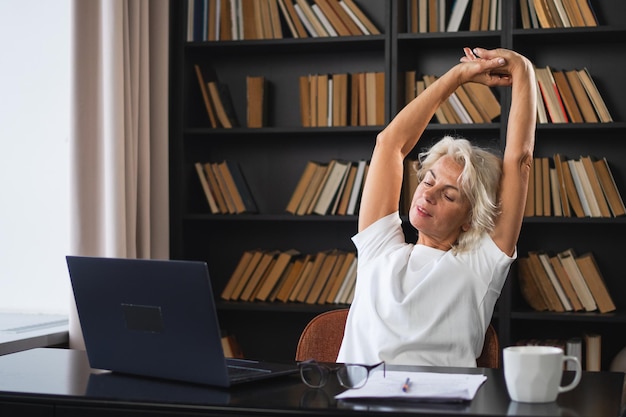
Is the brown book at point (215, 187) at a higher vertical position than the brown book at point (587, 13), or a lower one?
lower

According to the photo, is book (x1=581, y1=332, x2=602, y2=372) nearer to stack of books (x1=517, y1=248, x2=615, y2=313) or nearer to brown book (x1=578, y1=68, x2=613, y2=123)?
stack of books (x1=517, y1=248, x2=615, y2=313)

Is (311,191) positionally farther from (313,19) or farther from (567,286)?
(567,286)

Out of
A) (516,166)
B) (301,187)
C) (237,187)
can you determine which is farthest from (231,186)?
(516,166)

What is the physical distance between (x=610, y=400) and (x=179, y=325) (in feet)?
2.23

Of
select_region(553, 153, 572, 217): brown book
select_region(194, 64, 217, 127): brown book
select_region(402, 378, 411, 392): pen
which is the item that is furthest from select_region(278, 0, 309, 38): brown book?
select_region(402, 378, 411, 392): pen

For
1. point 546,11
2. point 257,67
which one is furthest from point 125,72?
point 546,11

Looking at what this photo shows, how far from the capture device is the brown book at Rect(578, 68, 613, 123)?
339cm

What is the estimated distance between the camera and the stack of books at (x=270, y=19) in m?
3.62

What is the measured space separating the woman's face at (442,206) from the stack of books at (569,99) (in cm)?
131

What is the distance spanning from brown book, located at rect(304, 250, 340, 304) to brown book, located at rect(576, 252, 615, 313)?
3.16 ft

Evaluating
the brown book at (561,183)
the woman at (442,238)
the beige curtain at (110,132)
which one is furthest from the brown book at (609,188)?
the beige curtain at (110,132)

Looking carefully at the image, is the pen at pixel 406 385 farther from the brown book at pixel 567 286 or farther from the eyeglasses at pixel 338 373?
the brown book at pixel 567 286

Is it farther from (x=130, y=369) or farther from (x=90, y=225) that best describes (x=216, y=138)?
(x=130, y=369)

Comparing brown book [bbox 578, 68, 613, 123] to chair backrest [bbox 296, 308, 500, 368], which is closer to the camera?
chair backrest [bbox 296, 308, 500, 368]
